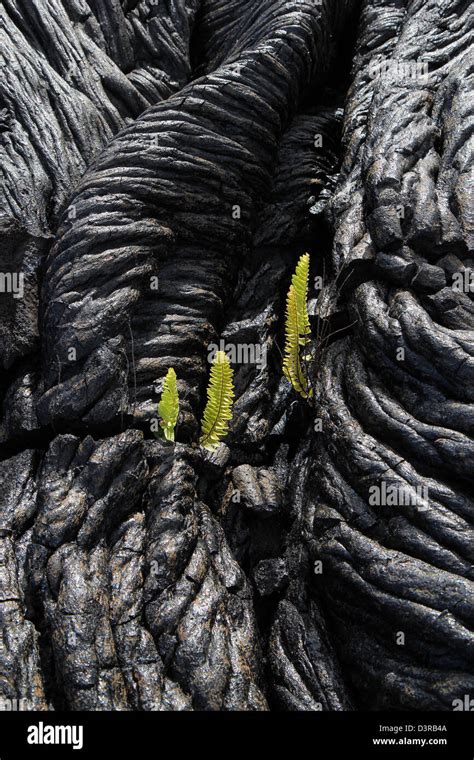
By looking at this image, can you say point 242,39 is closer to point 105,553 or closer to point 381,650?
point 105,553

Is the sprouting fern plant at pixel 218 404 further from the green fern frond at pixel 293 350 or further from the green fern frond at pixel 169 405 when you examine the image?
the green fern frond at pixel 293 350

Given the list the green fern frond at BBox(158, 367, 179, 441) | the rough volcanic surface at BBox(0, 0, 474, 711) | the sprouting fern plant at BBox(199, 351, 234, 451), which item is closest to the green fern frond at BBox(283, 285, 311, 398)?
the rough volcanic surface at BBox(0, 0, 474, 711)

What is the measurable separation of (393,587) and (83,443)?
2148 millimetres

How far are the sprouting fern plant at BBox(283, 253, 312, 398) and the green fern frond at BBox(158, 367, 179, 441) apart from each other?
89cm

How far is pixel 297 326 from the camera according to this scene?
4.84 m

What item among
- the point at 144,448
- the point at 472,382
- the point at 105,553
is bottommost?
the point at 105,553

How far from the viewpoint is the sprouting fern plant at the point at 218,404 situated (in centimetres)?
464

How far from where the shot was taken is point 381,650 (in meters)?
3.95

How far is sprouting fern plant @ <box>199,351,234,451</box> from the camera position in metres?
4.64

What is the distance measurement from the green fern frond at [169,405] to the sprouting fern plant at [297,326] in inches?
35.0

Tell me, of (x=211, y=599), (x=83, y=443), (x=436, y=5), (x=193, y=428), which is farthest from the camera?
(x=436, y=5)

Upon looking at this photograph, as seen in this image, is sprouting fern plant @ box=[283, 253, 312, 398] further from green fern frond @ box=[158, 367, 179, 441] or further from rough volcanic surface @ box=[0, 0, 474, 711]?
green fern frond @ box=[158, 367, 179, 441]

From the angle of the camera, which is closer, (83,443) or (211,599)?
(211,599)

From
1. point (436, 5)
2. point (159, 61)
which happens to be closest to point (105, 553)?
point (159, 61)
